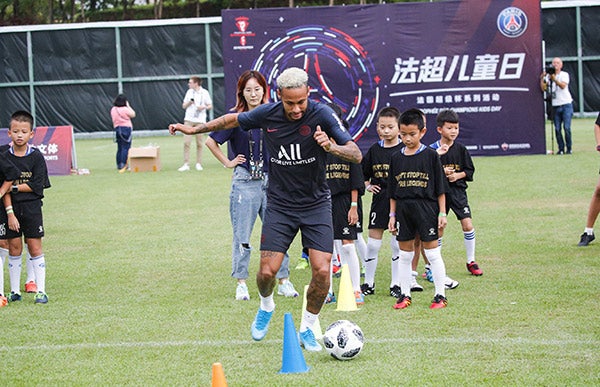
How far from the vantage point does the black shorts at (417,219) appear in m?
8.73

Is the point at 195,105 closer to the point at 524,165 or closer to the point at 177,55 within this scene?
the point at 524,165

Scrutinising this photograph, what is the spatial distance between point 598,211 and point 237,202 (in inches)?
190

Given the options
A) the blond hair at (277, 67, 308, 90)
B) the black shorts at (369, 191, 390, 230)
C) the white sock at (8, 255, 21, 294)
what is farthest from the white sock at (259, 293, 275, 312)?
the white sock at (8, 255, 21, 294)

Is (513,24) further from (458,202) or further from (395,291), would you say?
(395,291)

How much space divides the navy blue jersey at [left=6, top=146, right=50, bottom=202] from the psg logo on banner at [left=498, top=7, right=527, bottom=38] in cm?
1610

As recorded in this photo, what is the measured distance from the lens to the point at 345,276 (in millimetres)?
8680

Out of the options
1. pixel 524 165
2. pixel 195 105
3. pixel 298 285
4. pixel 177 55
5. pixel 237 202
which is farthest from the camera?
pixel 177 55

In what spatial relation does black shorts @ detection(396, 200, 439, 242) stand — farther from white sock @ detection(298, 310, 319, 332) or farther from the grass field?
white sock @ detection(298, 310, 319, 332)

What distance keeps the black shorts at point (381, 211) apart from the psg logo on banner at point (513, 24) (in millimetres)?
14812

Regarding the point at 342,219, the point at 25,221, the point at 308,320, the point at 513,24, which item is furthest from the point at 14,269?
the point at 513,24

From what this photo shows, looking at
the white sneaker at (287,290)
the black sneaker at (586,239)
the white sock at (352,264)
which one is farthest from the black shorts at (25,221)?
the black sneaker at (586,239)

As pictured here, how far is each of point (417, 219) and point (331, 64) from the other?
1477 centimetres

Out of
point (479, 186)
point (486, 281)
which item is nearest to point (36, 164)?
point (486, 281)

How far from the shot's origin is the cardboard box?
2375 cm
